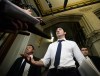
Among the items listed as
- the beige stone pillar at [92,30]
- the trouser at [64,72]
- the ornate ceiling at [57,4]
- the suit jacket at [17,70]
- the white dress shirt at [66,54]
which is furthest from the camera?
the ornate ceiling at [57,4]

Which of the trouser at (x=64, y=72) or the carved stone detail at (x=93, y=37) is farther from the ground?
the carved stone detail at (x=93, y=37)

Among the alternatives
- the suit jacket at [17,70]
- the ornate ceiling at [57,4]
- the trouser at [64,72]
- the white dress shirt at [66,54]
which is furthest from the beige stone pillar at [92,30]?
the trouser at [64,72]

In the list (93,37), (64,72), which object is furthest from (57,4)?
(64,72)

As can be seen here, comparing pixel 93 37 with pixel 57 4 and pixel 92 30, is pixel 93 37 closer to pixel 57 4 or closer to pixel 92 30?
pixel 92 30

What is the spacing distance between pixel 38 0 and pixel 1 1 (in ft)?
21.7

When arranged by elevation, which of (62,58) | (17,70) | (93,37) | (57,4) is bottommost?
(17,70)

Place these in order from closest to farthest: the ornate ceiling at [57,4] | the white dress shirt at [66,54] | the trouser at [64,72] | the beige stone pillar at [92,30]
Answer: the trouser at [64,72]
the white dress shirt at [66,54]
the beige stone pillar at [92,30]
the ornate ceiling at [57,4]

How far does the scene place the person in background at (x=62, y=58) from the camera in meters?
2.25

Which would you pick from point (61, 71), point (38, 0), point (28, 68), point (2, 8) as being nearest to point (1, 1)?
point (2, 8)

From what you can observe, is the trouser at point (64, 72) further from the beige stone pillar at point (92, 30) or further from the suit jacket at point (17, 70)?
the beige stone pillar at point (92, 30)

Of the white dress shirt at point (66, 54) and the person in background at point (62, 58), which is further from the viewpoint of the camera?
the white dress shirt at point (66, 54)

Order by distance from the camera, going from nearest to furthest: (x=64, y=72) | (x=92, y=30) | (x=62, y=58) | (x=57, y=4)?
1. (x=64, y=72)
2. (x=62, y=58)
3. (x=92, y=30)
4. (x=57, y=4)

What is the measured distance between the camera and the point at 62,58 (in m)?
2.43

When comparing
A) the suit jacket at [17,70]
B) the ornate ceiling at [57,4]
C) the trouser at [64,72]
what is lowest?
the trouser at [64,72]
